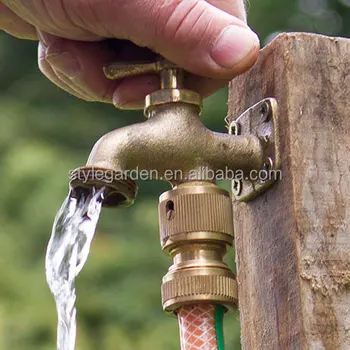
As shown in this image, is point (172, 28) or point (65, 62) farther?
point (65, 62)

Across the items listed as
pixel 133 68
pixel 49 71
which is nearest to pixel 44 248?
pixel 49 71

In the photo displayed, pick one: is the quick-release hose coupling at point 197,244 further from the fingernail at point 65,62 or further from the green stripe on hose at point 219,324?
A: the fingernail at point 65,62

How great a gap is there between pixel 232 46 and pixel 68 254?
267 millimetres

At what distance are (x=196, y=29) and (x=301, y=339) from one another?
0.32 meters

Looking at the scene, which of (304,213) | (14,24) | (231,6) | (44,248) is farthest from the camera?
(44,248)

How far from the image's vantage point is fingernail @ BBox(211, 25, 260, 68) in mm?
935

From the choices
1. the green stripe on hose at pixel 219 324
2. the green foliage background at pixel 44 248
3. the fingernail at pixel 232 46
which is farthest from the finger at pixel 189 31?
the green foliage background at pixel 44 248

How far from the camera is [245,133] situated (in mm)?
1006

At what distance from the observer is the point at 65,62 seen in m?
1.07

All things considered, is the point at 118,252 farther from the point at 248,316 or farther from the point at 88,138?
the point at 248,316

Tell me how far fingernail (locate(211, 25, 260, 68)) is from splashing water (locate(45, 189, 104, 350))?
0.64ft

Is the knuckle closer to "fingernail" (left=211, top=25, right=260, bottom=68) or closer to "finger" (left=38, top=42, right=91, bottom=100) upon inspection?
"fingernail" (left=211, top=25, right=260, bottom=68)

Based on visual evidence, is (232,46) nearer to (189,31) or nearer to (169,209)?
(189,31)

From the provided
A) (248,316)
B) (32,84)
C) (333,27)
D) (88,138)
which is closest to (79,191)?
(248,316)
